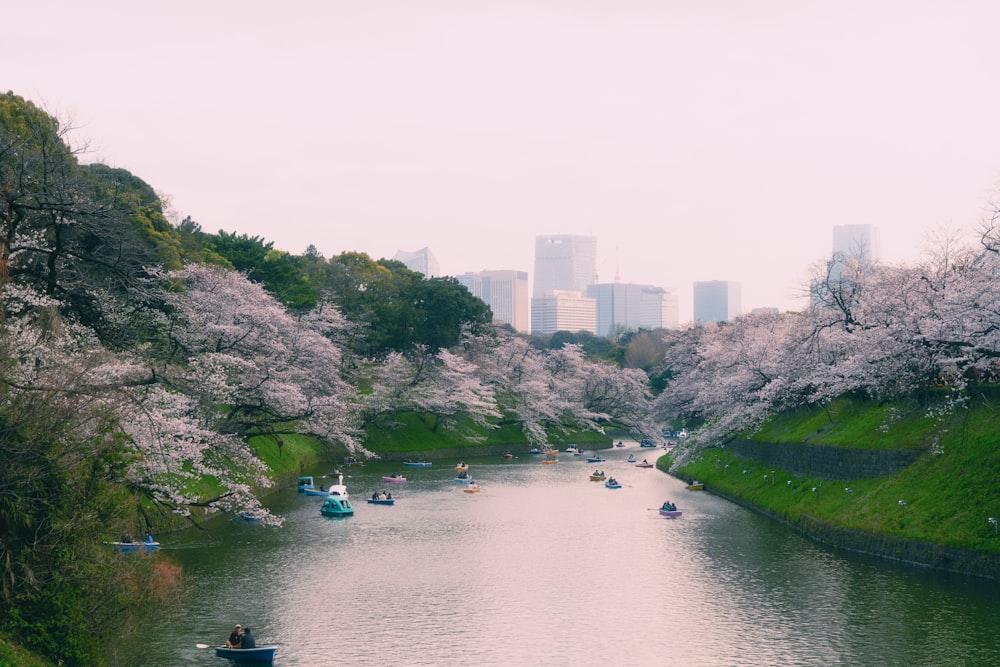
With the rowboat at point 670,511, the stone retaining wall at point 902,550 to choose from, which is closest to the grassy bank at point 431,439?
the rowboat at point 670,511

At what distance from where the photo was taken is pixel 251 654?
27.3 meters

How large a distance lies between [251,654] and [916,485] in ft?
101

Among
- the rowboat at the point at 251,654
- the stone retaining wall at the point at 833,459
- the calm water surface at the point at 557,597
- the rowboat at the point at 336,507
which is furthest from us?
the rowboat at the point at 336,507

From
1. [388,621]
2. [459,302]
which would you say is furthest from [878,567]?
[459,302]

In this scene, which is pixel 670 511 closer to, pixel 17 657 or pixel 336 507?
pixel 336 507

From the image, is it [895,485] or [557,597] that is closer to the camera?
[557,597]

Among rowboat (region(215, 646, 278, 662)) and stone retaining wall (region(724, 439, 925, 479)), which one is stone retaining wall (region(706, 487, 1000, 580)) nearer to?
stone retaining wall (region(724, 439, 925, 479))

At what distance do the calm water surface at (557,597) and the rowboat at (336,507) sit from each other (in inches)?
25.4

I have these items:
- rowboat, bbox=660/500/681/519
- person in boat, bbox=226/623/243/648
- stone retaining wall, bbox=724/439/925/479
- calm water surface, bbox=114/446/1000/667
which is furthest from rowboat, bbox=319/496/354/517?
stone retaining wall, bbox=724/439/925/479

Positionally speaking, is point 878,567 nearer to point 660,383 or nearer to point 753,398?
point 753,398

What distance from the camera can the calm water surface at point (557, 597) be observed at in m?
29.4

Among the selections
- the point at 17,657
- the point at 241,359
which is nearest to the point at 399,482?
the point at 241,359

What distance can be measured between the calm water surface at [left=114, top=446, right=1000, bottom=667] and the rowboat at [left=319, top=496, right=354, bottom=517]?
2.11 ft

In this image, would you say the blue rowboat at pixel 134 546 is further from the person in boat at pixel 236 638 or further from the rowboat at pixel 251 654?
the rowboat at pixel 251 654
